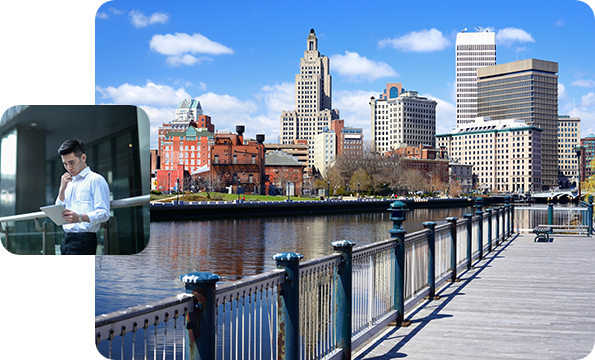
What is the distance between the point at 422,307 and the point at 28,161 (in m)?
5.96

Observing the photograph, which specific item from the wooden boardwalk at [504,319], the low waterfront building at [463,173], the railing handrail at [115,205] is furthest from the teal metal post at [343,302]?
the low waterfront building at [463,173]

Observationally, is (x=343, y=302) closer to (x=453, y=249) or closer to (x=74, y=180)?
(x=74, y=180)

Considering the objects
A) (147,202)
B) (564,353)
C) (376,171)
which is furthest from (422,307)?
(376,171)

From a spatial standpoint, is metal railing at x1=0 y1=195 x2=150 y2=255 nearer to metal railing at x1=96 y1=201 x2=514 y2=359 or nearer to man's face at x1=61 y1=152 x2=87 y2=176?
man's face at x1=61 y1=152 x2=87 y2=176

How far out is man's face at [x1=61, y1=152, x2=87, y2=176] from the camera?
4.57 m

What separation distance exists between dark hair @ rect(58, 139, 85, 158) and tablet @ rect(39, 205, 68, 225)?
0.48m

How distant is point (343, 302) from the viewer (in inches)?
213

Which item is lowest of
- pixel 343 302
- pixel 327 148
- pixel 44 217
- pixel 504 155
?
pixel 343 302

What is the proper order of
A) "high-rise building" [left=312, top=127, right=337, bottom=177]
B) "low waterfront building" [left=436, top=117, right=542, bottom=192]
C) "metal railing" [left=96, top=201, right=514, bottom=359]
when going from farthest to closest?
"high-rise building" [left=312, top=127, right=337, bottom=177] → "low waterfront building" [left=436, top=117, right=542, bottom=192] → "metal railing" [left=96, top=201, right=514, bottom=359]

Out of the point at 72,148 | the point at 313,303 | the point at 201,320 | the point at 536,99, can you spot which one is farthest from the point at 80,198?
the point at 536,99

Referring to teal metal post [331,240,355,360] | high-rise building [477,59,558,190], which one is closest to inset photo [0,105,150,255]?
teal metal post [331,240,355,360]

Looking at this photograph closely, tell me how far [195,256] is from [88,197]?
23.7 metres

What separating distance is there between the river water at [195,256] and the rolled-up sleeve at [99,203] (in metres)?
10.5

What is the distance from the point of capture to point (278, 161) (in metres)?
124
